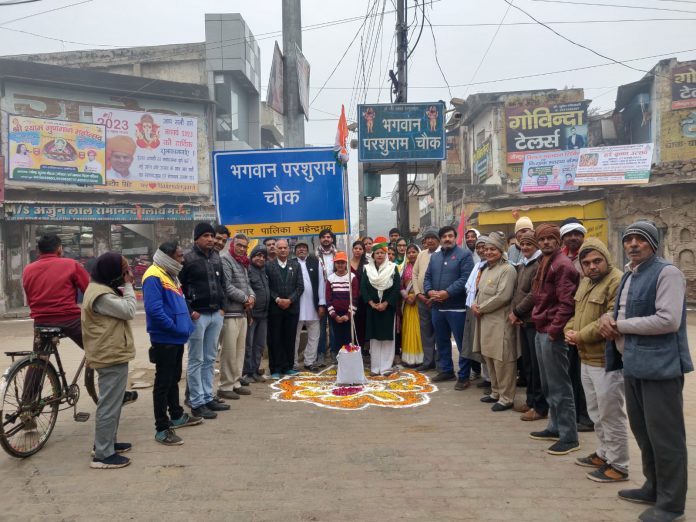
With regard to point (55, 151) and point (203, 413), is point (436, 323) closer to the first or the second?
point (203, 413)

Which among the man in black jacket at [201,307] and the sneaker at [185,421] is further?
the man in black jacket at [201,307]

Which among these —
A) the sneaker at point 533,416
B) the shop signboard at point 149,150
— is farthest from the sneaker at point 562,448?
the shop signboard at point 149,150

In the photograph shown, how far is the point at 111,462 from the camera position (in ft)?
13.3

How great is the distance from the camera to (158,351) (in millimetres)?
4547

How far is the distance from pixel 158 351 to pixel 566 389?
3464 millimetres

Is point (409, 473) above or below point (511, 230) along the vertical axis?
below

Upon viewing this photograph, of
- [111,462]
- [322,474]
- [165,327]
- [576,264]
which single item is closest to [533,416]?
[576,264]

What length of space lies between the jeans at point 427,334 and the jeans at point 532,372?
6.18 feet

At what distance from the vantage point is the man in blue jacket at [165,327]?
4438 millimetres

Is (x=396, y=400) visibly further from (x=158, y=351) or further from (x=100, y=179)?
(x=100, y=179)

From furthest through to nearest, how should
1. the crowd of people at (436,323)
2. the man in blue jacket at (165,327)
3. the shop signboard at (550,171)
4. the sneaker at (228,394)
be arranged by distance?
the shop signboard at (550,171)
the sneaker at (228,394)
the man in blue jacket at (165,327)
the crowd of people at (436,323)

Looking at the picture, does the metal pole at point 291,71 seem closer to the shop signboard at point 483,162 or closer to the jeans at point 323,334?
the jeans at point 323,334

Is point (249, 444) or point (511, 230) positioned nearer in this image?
point (249, 444)

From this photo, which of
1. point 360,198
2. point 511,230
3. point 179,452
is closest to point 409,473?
point 179,452
